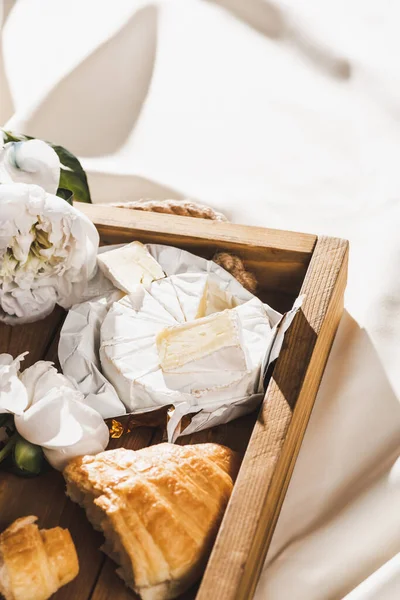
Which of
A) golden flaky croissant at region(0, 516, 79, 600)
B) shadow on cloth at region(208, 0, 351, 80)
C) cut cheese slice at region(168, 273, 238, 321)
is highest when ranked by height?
shadow on cloth at region(208, 0, 351, 80)

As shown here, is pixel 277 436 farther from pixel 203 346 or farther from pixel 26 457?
pixel 26 457

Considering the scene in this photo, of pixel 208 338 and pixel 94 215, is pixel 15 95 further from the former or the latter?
pixel 208 338

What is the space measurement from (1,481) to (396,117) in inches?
38.0

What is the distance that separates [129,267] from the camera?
1015 millimetres

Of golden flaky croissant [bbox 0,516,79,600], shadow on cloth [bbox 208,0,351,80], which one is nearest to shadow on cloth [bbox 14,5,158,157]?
shadow on cloth [bbox 208,0,351,80]

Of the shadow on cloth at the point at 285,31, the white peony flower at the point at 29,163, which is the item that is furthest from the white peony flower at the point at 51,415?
the shadow on cloth at the point at 285,31

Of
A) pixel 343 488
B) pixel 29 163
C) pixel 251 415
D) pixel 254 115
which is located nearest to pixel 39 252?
pixel 29 163

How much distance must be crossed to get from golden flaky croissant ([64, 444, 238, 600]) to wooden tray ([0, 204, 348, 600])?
0.02m

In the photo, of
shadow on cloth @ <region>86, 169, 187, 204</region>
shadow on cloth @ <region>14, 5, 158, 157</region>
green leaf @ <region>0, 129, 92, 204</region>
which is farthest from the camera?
shadow on cloth @ <region>14, 5, 158, 157</region>

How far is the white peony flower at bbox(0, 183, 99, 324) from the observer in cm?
88

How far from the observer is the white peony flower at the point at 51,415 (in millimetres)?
823

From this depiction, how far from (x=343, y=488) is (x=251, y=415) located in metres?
0.16

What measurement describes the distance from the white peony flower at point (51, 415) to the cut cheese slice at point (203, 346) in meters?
0.11

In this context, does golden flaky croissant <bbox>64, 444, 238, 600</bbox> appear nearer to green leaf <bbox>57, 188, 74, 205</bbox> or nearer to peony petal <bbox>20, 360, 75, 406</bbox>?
peony petal <bbox>20, 360, 75, 406</bbox>
